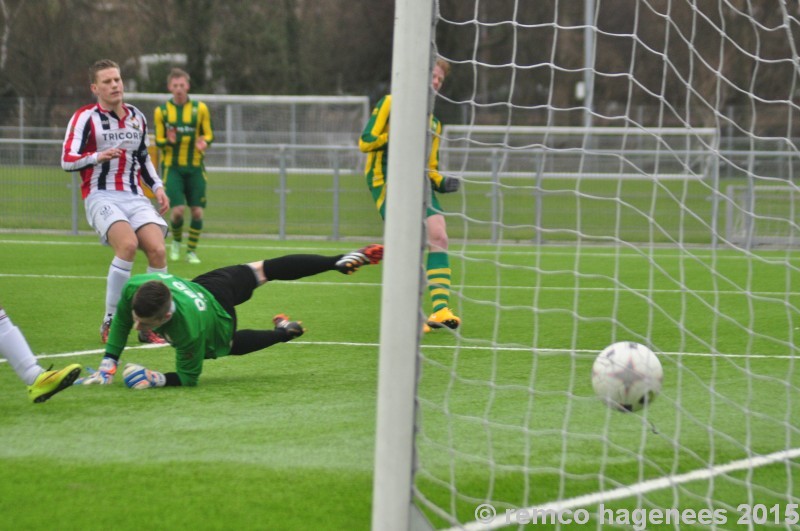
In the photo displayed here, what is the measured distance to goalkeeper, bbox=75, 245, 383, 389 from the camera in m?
5.01

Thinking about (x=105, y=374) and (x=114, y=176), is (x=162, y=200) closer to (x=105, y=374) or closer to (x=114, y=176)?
(x=114, y=176)

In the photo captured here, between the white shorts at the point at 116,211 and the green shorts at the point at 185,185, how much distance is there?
217 inches

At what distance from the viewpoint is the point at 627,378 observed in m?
4.39

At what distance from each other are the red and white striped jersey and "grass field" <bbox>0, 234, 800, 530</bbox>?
1.09 m

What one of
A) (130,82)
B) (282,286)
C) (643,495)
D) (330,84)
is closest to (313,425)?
(643,495)

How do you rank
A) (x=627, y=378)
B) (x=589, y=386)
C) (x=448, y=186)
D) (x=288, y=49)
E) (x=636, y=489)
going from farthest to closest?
(x=288, y=49), (x=448, y=186), (x=589, y=386), (x=627, y=378), (x=636, y=489)

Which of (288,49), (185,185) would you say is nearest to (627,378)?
(185,185)

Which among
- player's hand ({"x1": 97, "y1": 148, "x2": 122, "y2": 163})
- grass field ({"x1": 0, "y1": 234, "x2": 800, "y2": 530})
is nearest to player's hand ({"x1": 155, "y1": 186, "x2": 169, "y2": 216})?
player's hand ({"x1": 97, "y1": 148, "x2": 122, "y2": 163})

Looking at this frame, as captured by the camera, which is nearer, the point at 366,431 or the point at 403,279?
the point at 403,279

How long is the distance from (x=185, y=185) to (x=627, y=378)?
9170mm

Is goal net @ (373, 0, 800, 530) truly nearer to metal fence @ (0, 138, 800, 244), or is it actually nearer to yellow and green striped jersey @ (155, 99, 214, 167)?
yellow and green striped jersey @ (155, 99, 214, 167)

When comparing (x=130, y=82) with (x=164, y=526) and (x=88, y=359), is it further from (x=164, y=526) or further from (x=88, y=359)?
(x=164, y=526)

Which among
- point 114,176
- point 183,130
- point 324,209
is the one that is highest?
point 183,130

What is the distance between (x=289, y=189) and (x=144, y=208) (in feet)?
33.8
